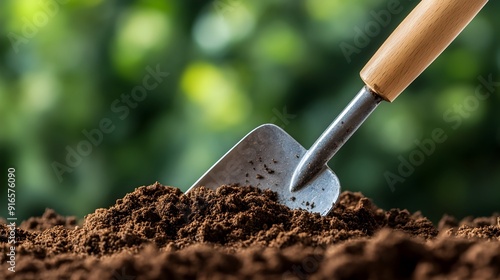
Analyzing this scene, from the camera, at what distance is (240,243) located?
3.16ft

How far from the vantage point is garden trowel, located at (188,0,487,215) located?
1123 mm

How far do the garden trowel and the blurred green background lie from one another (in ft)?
2.43

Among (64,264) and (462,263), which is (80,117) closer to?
(64,264)

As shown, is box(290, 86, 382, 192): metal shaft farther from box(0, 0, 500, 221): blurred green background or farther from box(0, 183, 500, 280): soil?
box(0, 0, 500, 221): blurred green background

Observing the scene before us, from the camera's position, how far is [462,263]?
735mm

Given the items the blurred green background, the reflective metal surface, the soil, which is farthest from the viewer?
the blurred green background

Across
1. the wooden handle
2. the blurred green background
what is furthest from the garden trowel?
the blurred green background

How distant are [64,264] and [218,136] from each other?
1252 mm

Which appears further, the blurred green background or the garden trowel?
the blurred green background

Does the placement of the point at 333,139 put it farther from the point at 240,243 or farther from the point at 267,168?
the point at 240,243

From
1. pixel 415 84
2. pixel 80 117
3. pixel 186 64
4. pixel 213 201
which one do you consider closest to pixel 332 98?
pixel 415 84

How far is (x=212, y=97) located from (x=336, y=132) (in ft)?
2.98

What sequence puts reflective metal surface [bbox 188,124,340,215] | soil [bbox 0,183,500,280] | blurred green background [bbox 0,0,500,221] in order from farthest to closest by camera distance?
blurred green background [bbox 0,0,500,221] → reflective metal surface [bbox 188,124,340,215] → soil [bbox 0,183,500,280]

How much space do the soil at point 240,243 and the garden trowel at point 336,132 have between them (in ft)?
0.17
